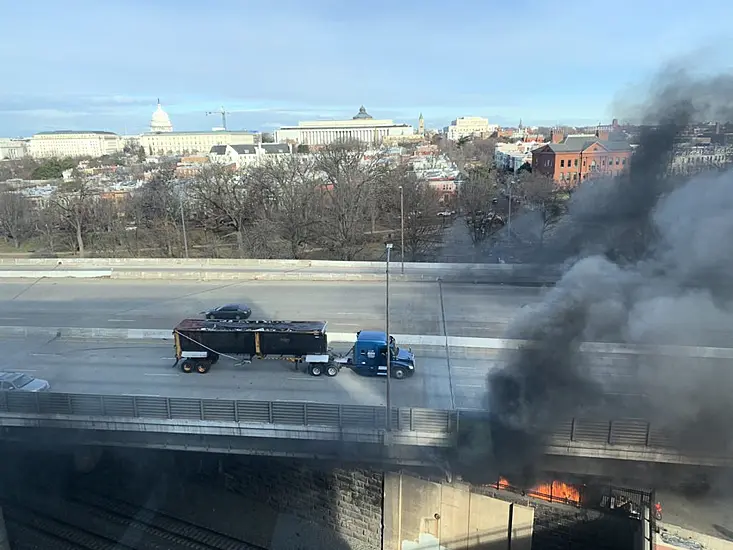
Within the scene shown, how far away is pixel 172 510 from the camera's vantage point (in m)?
Answer: 15.5

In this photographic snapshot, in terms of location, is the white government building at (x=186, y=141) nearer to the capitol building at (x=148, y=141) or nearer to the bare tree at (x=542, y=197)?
the capitol building at (x=148, y=141)

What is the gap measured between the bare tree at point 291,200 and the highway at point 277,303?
1266cm

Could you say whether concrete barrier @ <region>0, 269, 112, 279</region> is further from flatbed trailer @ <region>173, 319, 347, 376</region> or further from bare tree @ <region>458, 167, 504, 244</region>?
bare tree @ <region>458, 167, 504, 244</region>

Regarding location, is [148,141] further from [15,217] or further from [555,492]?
[555,492]

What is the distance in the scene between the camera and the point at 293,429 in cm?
1153

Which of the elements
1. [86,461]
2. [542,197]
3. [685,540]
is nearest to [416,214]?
[542,197]

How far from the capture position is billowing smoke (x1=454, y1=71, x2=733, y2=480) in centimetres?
1107

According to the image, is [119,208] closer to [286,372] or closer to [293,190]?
[293,190]

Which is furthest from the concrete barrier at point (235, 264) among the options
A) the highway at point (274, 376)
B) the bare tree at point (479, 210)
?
the bare tree at point (479, 210)

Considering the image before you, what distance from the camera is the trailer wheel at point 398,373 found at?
14.3m

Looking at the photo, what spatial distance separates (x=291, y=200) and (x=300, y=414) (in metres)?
27.4

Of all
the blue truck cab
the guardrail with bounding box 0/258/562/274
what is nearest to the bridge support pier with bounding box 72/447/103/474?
the blue truck cab

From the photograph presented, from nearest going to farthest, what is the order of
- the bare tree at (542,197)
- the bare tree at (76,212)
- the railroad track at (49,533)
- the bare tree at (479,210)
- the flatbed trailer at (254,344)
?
the flatbed trailer at (254,344), the railroad track at (49,533), the bare tree at (542,197), the bare tree at (479,210), the bare tree at (76,212)

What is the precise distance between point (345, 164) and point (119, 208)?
19.9m
